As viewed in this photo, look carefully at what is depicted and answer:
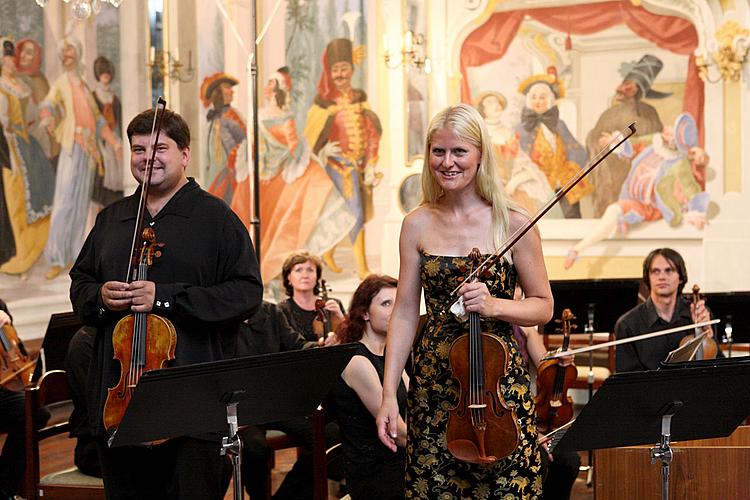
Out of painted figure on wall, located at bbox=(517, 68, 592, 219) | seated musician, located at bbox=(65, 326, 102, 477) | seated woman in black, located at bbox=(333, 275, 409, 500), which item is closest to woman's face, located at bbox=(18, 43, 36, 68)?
seated musician, located at bbox=(65, 326, 102, 477)

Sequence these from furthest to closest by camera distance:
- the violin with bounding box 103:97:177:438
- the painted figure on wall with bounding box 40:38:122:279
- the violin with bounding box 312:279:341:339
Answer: the painted figure on wall with bounding box 40:38:122:279 → the violin with bounding box 312:279:341:339 → the violin with bounding box 103:97:177:438

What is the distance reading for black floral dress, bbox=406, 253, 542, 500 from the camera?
100 inches

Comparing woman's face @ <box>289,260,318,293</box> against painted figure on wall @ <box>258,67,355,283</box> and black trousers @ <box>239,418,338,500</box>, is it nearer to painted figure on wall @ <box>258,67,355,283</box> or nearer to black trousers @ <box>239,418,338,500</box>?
black trousers @ <box>239,418,338,500</box>

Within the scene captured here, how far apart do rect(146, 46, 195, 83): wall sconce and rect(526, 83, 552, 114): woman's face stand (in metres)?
2.74

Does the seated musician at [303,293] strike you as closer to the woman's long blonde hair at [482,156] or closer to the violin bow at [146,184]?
the violin bow at [146,184]

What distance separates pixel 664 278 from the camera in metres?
5.69

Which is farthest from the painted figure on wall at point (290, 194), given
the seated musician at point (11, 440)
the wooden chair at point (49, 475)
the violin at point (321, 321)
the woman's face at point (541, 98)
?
the wooden chair at point (49, 475)

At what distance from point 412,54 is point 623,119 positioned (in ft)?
5.88

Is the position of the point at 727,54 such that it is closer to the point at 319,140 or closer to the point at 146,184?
the point at 319,140

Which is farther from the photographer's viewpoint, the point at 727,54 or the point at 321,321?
the point at 727,54

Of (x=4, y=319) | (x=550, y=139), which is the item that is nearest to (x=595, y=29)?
(x=550, y=139)

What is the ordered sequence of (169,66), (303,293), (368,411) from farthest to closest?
(169,66), (303,293), (368,411)

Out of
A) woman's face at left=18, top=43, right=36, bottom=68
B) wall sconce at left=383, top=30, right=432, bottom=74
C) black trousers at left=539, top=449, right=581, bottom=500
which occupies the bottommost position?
→ black trousers at left=539, top=449, right=581, bottom=500

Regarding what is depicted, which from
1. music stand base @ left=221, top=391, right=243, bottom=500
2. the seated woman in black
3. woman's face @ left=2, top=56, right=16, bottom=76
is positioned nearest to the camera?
music stand base @ left=221, top=391, right=243, bottom=500
